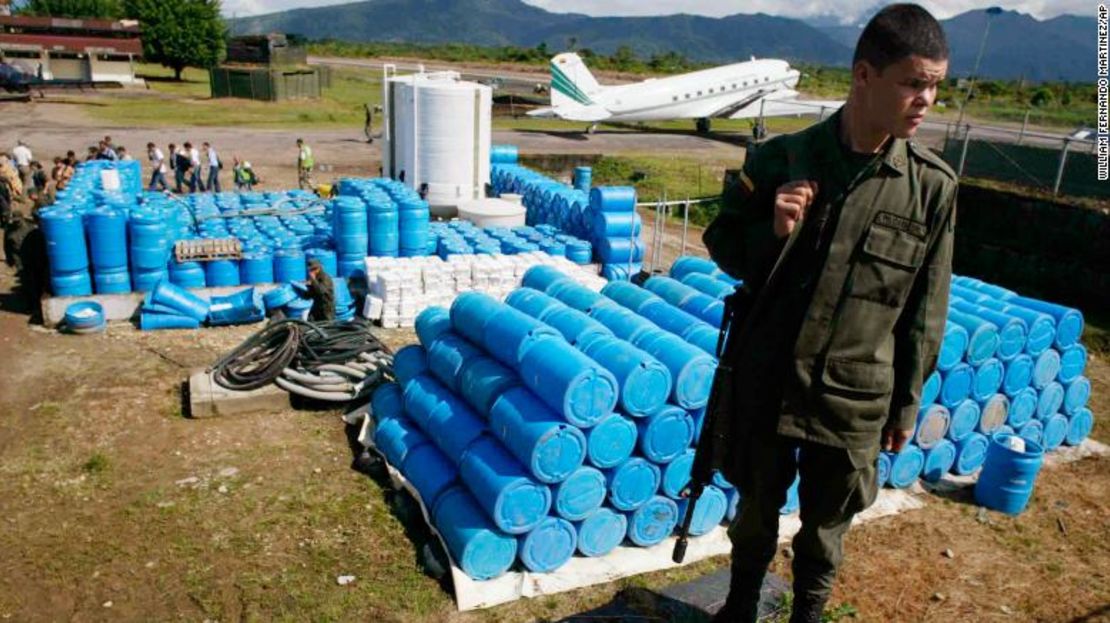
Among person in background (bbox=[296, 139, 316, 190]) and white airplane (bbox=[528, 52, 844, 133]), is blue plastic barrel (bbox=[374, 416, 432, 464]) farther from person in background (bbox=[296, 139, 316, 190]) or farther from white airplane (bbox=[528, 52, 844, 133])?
white airplane (bbox=[528, 52, 844, 133])

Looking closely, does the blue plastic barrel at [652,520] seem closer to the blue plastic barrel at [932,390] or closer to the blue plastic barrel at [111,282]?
the blue plastic barrel at [932,390]

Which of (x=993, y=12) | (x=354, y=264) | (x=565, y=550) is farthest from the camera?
(x=993, y=12)

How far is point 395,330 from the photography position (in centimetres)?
1253

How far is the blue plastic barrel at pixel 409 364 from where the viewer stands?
25.6 ft

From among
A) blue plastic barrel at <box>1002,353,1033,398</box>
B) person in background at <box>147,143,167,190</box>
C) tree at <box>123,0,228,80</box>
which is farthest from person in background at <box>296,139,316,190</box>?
tree at <box>123,0,228,80</box>

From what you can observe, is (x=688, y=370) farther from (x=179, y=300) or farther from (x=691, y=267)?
(x=179, y=300)

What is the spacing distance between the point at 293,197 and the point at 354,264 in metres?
4.92

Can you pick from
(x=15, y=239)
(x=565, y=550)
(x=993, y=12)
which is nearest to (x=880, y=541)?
(x=565, y=550)

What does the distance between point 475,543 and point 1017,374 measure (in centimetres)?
634

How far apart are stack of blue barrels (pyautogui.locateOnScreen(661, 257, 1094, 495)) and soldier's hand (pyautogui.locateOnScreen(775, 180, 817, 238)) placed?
5.17 metres

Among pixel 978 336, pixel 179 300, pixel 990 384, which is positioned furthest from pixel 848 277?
pixel 179 300

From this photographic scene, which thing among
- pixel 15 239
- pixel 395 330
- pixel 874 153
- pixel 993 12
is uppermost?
pixel 993 12

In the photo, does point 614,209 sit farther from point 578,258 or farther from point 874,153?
point 874,153

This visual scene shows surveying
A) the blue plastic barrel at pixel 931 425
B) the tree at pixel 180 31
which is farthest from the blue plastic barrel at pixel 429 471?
the tree at pixel 180 31
